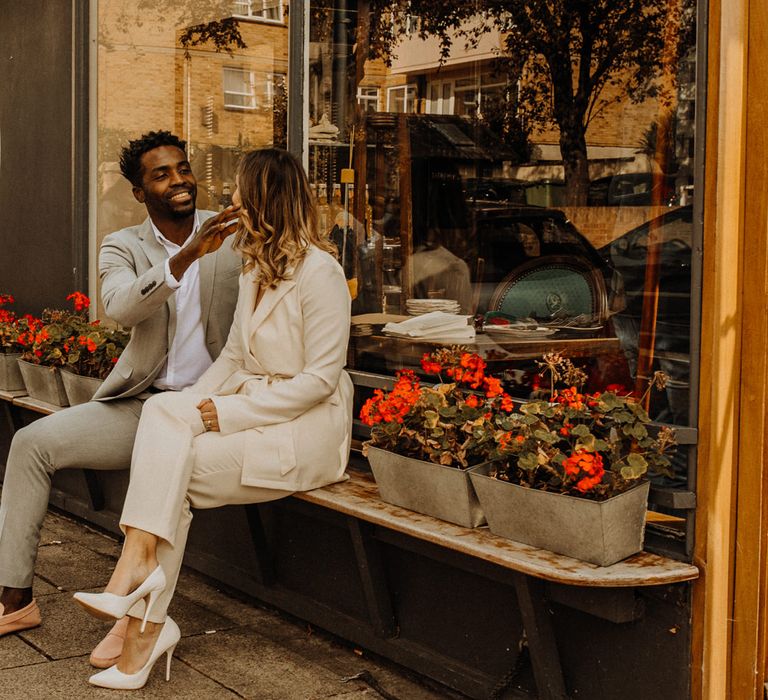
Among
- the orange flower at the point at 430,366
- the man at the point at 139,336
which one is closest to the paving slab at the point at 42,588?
the man at the point at 139,336

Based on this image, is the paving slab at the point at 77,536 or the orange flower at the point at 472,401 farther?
the paving slab at the point at 77,536

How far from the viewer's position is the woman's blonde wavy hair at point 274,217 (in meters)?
3.88

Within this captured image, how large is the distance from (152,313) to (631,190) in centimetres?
173

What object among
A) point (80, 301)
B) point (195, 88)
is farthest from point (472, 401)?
point (80, 301)

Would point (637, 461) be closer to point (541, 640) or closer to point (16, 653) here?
point (541, 640)

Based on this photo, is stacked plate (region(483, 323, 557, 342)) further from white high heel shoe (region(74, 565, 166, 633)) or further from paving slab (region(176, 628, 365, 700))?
white high heel shoe (region(74, 565, 166, 633))

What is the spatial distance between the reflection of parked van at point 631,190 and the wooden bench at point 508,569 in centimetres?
107

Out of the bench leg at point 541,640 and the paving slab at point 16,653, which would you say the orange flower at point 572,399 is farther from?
the paving slab at point 16,653

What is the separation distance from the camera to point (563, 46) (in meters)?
5.15

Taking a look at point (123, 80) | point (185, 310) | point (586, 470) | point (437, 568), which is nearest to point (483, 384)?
point (437, 568)

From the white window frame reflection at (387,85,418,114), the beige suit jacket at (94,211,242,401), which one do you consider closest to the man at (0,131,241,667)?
the beige suit jacket at (94,211,242,401)

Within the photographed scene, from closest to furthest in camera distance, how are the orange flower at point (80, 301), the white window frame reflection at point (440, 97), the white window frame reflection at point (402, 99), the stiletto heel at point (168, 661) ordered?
1. the stiletto heel at point (168, 661)
2. the white window frame reflection at point (402, 99)
3. the white window frame reflection at point (440, 97)
4. the orange flower at point (80, 301)

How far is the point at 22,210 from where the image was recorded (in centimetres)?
695

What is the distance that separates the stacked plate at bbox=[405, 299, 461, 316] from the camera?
4586 millimetres
